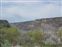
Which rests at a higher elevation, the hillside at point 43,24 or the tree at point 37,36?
the hillside at point 43,24

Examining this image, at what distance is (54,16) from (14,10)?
571 mm

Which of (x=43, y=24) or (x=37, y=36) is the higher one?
(x=43, y=24)

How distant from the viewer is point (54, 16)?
5.84 ft

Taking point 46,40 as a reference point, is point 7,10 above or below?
above

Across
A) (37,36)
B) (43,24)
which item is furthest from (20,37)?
(43,24)

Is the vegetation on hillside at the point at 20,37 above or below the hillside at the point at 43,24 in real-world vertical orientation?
below

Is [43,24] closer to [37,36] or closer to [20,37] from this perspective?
[37,36]

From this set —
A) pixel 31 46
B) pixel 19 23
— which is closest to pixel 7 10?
pixel 19 23

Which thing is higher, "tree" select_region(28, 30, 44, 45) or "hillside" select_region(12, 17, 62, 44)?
"hillside" select_region(12, 17, 62, 44)

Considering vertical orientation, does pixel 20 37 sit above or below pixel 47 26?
below

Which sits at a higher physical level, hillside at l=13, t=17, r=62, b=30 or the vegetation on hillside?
hillside at l=13, t=17, r=62, b=30

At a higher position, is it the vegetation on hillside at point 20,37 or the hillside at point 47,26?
the hillside at point 47,26

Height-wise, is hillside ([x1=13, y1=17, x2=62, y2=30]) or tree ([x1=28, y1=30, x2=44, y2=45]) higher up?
hillside ([x1=13, y1=17, x2=62, y2=30])

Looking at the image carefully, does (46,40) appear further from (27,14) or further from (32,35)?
(27,14)
